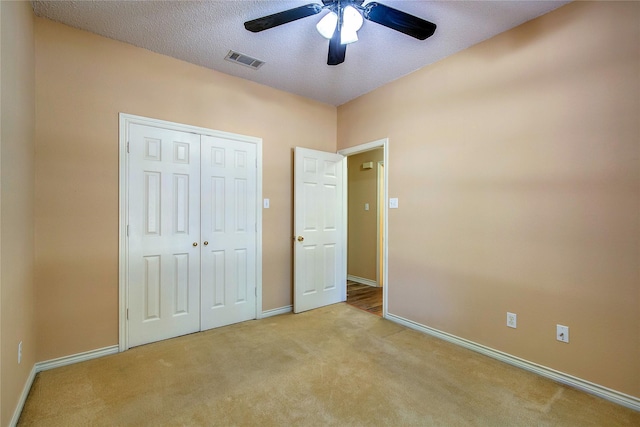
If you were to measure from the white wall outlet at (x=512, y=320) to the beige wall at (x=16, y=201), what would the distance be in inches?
128

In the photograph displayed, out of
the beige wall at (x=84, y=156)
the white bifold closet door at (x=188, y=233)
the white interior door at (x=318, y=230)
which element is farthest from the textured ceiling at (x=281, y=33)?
the white interior door at (x=318, y=230)

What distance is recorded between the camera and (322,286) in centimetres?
377

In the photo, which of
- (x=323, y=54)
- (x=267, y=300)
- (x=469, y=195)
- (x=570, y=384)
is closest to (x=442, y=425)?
(x=570, y=384)

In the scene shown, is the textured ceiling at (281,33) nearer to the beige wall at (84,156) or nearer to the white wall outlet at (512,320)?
the beige wall at (84,156)

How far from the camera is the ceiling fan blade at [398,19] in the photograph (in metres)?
1.80

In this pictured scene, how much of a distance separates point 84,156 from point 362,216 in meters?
3.83

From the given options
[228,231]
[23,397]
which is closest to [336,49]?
[228,231]

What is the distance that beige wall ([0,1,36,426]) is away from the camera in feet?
5.06

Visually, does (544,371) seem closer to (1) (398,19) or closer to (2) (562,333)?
(2) (562,333)

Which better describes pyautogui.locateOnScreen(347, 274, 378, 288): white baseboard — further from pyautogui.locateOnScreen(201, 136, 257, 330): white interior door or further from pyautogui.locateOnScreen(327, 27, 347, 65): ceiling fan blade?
pyautogui.locateOnScreen(327, 27, 347, 65): ceiling fan blade

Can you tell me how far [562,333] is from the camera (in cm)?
211

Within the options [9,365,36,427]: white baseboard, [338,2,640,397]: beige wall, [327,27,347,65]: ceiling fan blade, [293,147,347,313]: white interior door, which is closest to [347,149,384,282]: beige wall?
[293,147,347,313]: white interior door

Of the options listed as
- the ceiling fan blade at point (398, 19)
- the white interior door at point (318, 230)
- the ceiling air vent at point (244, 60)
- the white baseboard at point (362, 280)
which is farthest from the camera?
the white baseboard at point (362, 280)

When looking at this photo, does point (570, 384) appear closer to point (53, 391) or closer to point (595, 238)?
point (595, 238)
